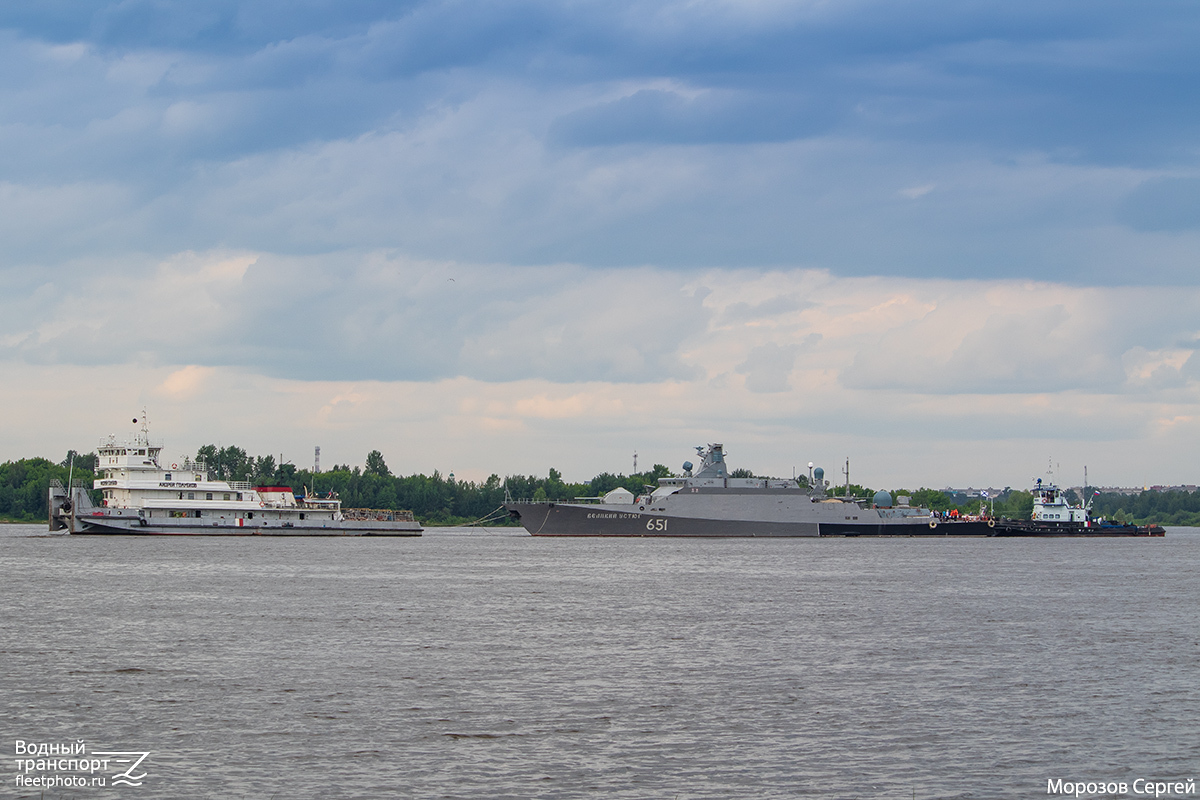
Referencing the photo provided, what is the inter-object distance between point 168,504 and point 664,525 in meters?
47.1

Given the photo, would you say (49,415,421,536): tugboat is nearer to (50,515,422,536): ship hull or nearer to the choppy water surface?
(50,515,422,536): ship hull

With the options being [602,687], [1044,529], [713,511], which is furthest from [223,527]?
[1044,529]

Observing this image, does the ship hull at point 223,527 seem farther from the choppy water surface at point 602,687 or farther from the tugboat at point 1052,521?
the tugboat at point 1052,521

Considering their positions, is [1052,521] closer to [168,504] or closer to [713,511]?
[713,511]

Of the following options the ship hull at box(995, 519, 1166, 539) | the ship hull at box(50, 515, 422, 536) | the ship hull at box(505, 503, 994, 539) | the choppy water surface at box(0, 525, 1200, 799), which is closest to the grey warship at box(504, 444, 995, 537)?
the ship hull at box(505, 503, 994, 539)

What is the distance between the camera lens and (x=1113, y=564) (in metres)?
83.7

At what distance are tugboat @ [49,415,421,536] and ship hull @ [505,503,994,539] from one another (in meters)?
23.4

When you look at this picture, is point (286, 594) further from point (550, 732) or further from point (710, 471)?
point (710, 471)

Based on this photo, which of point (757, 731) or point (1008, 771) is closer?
point (1008, 771)

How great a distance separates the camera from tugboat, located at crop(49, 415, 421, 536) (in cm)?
10512

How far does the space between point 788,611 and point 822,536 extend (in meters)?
84.0

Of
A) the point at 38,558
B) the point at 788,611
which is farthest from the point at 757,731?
the point at 38,558

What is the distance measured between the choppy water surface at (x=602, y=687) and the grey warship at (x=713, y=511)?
205ft

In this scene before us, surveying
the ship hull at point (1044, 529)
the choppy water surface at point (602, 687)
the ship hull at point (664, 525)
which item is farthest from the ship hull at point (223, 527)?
the ship hull at point (1044, 529)
